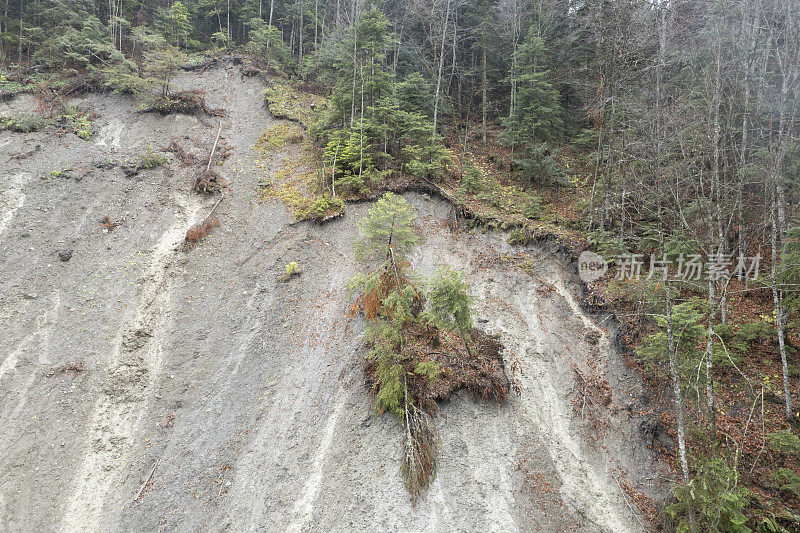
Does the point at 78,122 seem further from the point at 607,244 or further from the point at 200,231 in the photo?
the point at 607,244

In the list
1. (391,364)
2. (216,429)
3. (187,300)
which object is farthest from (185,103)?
(391,364)

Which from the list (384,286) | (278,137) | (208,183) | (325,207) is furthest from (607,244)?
(278,137)

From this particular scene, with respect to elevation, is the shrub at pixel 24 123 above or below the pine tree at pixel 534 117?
below

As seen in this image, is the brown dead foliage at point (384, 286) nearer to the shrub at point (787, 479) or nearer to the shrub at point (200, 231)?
the shrub at point (787, 479)

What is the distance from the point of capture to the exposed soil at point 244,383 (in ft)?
27.1

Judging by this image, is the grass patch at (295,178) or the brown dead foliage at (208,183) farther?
the brown dead foliage at (208,183)

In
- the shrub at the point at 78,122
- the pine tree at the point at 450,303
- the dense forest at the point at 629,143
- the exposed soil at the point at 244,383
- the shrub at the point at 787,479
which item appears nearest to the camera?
the shrub at the point at 787,479

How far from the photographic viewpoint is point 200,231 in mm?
15188

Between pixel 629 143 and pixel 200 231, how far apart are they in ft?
55.4

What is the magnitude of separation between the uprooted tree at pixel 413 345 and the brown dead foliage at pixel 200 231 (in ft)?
30.4

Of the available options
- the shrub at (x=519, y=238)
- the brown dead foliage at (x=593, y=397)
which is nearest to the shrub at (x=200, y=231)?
the shrub at (x=519, y=238)

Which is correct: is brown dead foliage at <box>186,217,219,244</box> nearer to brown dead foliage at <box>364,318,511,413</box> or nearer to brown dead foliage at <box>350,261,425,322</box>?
brown dead foliage at <box>350,261,425,322</box>

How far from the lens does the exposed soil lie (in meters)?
8.25

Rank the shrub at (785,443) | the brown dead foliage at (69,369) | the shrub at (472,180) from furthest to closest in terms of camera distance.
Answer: the shrub at (472,180)
the brown dead foliage at (69,369)
the shrub at (785,443)
